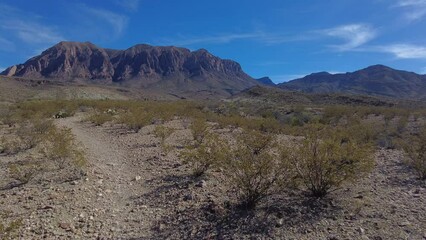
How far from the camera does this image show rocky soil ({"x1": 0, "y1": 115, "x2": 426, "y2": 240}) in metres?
6.58

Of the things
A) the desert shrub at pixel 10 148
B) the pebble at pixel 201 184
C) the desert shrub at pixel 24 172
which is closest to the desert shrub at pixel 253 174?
the pebble at pixel 201 184

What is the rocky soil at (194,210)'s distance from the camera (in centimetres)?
658

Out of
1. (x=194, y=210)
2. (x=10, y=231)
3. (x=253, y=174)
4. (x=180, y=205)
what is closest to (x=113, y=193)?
(x=180, y=205)

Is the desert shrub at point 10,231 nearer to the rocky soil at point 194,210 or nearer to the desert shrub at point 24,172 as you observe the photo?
the rocky soil at point 194,210

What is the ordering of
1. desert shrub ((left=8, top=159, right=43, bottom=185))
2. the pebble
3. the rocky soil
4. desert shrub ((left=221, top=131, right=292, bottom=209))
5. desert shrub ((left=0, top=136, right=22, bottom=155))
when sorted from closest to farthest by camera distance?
the rocky soil, desert shrub ((left=221, top=131, right=292, bottom=209)), the pebble, desert shrub ((left=8, top=159, right=43, bottom=185)), desert shrub ((left=0, top=136, right=22, bottom=155))

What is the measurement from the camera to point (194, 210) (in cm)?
773

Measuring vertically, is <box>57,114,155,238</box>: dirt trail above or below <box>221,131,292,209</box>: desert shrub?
below

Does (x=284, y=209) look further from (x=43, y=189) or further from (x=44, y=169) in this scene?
(x=44, y=169)

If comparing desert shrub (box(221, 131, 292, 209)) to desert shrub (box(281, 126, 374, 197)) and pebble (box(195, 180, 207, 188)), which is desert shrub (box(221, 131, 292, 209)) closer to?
desert shrub (box(281, 126, 374, 197))

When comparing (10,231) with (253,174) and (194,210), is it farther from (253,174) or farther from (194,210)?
(253,174)

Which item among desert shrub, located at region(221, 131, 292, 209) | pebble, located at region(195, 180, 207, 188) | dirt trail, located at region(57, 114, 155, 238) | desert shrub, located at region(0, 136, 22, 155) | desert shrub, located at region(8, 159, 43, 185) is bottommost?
desert shrub, located at region(0, 136, 22, 155)

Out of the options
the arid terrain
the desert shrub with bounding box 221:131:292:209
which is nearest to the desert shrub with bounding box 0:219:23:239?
the arid terrain

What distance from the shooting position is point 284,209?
734 cm

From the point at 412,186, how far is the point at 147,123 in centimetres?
1646
